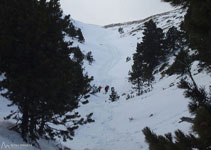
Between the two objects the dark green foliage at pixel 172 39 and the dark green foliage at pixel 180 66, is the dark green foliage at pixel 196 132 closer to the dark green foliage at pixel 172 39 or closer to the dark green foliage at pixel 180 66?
the dark green foliage at pixel 180 66

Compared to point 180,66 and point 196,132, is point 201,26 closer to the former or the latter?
point 196,132

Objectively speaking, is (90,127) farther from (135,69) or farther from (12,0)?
(135,69)

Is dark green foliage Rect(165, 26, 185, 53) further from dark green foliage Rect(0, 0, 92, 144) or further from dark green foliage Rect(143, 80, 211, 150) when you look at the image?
dark green foliage Rect(143, 80, 211, 150)

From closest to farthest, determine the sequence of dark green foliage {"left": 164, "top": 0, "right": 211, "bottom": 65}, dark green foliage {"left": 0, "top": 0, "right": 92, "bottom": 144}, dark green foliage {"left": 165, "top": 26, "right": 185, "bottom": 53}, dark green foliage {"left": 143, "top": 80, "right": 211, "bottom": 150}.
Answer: dark green foliage {"left": 143, "top": 80, "right": 211, "bottom": 150} → dark green foliage {"left": 164, "top": 0, "right": 211, "bottom": 65} → dark green foliage {"left": 0, "top": 0, "right": 92, "bottom": 144} → dark green foliage {"left": 165, "top": 26, "right": 185, "bottom": 53}

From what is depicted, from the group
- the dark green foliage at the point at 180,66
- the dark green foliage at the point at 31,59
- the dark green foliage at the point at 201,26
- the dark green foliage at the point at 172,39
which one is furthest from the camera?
the dark green foliage at the point at 172,39

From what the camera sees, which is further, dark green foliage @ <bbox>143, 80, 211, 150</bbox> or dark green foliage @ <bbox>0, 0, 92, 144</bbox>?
dark green foliage @ <bbox>0, 0, 92, 144</bbox>

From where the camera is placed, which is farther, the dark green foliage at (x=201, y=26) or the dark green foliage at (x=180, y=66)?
the dark green foliage at (x=180, y=66)

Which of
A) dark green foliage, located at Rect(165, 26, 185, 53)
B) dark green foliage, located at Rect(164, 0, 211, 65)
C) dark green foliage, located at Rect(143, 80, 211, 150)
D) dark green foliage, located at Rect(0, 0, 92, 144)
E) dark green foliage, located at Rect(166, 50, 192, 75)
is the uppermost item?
dark green foliage, located at Rect(165, 26, 185, 53)

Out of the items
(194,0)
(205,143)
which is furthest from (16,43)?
(205,143)

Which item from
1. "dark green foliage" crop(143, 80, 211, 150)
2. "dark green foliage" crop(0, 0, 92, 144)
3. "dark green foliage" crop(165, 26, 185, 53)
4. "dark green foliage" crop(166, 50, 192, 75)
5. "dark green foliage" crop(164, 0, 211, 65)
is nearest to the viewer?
"dark green foliage" crop(143, 80, 211, 150)

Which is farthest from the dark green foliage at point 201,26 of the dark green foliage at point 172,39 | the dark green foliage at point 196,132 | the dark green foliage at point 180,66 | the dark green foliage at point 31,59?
the dark green foliage at point 172,39

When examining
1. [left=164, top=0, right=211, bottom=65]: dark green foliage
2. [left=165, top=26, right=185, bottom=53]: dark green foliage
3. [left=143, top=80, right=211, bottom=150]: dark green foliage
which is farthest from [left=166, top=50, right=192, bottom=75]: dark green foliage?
[left=165, top=26, right=185, bottom=53]: dark green foliage

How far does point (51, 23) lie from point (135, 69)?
21.9m

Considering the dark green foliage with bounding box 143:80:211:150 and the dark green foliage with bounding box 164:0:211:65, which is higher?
the dark green foliage with bounding box 164:0:211:65
